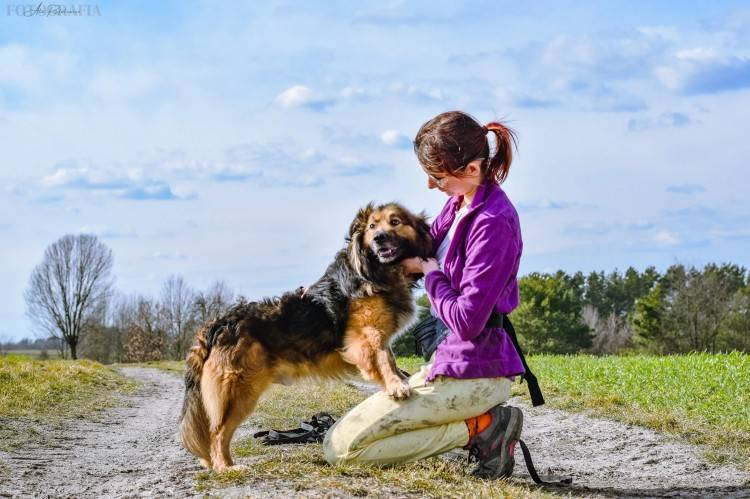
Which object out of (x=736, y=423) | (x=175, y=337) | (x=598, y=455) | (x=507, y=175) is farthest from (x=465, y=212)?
(x=175, y=337)

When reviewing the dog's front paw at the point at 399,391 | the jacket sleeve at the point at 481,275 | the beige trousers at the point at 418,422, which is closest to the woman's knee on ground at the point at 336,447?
the beige trousers at the point at 418,422

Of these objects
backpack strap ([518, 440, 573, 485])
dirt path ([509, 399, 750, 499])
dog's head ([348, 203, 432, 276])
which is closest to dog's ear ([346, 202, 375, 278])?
dog's head ([348, 203, 432, 276])

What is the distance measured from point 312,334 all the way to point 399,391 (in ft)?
2.72

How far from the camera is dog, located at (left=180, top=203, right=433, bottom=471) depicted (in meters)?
5.27

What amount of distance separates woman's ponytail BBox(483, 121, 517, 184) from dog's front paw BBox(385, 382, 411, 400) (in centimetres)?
147

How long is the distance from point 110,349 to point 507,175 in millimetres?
48336

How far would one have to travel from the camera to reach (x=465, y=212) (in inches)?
187

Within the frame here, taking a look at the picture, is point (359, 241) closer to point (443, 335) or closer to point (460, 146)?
point (443, 335)

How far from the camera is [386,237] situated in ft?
18.0

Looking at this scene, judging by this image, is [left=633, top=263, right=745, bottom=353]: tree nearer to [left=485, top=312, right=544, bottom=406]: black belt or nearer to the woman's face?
[left=485, top=312, right=544, bottom=406]: black belt

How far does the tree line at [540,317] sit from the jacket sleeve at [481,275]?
3427 centimetres

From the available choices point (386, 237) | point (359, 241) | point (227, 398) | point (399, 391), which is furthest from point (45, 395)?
point (399, 391)

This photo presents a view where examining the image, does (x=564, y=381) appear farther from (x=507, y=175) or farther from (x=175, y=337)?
(x=175, y=337)

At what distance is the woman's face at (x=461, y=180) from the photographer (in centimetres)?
472
